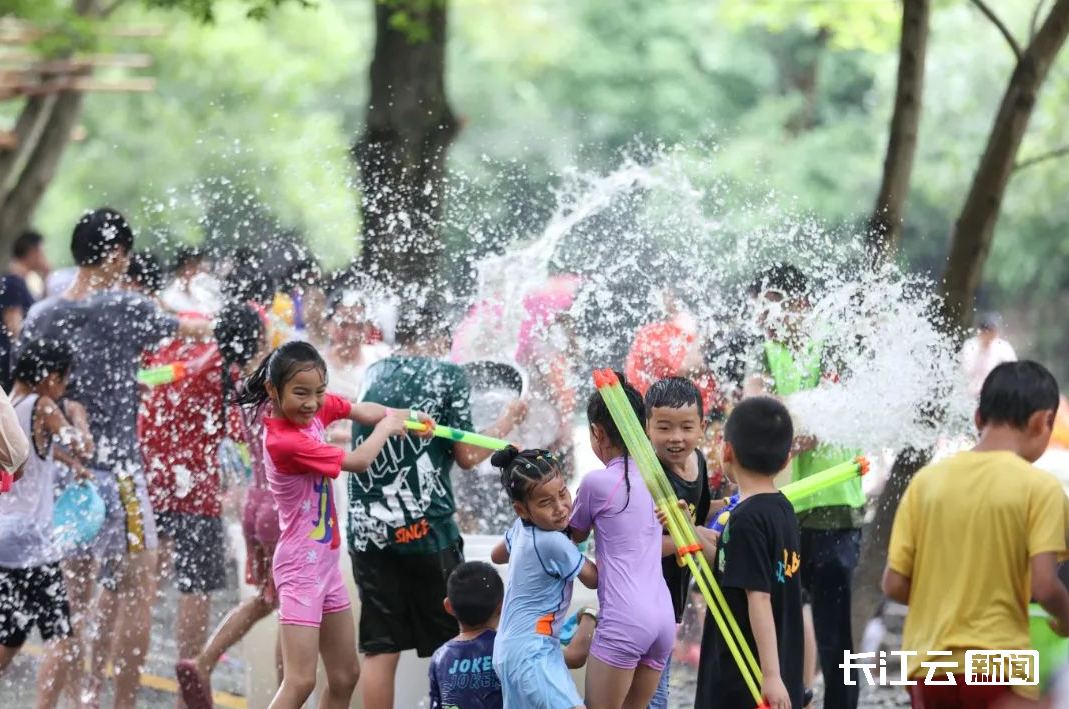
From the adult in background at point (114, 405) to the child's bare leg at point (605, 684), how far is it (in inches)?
105

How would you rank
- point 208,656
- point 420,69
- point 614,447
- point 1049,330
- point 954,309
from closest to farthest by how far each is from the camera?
1. point 614,447
2. point 208,656
3. point 954,309
4. point 420,69
5. point 1049,330

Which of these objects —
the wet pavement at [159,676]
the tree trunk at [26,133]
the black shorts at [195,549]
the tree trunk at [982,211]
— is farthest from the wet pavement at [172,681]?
the tree trunk at [26,133]

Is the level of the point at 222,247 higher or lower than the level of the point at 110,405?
higher

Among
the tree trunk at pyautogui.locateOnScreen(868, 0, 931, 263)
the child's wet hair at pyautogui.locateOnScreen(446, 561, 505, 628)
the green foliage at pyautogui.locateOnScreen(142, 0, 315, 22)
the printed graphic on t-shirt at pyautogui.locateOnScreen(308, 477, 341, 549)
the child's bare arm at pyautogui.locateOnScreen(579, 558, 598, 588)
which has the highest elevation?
the green foliage at pyautogui.locateOnScreen(142, 0, 315, 22)

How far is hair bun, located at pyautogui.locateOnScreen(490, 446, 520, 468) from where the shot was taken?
5.45 metres

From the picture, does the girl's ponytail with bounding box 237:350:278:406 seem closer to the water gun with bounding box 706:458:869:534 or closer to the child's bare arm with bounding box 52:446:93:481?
the child's bare arm with bounding box 52:446:93:481

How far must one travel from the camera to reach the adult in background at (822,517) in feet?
22.4

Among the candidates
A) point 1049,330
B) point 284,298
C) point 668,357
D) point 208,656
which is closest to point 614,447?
point 668,357

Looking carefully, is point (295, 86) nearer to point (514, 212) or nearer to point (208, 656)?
point (514, 212)

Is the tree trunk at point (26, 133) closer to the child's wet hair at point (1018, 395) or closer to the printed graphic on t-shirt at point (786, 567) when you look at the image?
the printed graphic on t-shirt at point (786, 567)

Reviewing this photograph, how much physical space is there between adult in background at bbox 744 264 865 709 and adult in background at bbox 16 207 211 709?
2.56 meters

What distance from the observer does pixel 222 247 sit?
1020 cm

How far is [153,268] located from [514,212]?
269 cm

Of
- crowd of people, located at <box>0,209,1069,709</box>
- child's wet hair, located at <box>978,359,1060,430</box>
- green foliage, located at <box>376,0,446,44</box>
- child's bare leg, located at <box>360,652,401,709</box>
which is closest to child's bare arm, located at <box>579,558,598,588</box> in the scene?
crowd of people, located at <box>0,209,1069,709</box>
